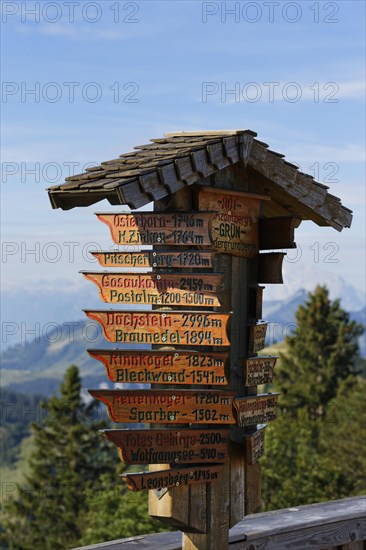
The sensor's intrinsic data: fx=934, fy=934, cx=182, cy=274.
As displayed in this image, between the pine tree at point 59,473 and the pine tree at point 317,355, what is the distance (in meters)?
10.1

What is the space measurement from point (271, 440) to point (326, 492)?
8.90 ft

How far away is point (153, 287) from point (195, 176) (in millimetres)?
675

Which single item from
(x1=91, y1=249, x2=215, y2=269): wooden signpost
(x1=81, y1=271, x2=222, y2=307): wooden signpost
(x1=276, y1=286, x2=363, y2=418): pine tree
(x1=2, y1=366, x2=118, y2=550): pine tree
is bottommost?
(x1=2, y1=366, x2=118, y2=550): pine tree

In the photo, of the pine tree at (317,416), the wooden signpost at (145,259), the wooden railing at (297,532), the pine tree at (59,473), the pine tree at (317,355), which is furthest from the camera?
the pine tree at (317,355)

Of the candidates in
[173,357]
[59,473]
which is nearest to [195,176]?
[173,357]

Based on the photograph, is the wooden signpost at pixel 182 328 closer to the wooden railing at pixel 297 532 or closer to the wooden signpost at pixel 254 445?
the wooden signpost at pixel 254 445

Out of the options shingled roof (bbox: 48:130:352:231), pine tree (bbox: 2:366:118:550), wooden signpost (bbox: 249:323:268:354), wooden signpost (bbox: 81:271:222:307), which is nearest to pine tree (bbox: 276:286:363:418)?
pine tree (bbox: 2:366:118:550)

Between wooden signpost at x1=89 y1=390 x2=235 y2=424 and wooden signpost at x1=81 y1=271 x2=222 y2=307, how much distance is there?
51 centimetres

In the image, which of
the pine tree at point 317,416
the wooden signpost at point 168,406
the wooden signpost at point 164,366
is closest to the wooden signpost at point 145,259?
the wooden signpost at point 164,366

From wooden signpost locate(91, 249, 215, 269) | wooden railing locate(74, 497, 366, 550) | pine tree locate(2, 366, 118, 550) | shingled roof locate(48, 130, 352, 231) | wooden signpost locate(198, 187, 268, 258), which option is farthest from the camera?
pine tree locate(2, 366, 118, 550)

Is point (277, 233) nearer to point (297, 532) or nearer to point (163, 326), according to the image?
point (163, 326)

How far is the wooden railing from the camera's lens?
559 cm

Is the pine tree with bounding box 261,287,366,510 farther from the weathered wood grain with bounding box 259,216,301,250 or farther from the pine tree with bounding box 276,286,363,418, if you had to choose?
the weathered wood grain with bounding box 259,216,301,250

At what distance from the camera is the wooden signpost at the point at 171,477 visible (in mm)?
5019
